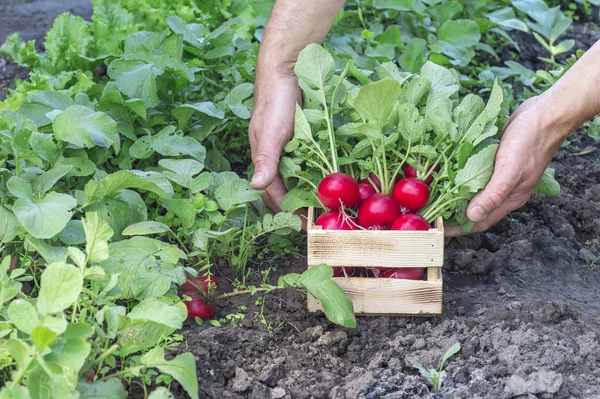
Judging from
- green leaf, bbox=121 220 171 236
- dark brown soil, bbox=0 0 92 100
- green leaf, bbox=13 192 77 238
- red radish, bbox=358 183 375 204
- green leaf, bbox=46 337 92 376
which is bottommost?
dark brown soil, bbox=0 0 92 100

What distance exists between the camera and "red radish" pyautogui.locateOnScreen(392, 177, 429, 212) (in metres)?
2.62

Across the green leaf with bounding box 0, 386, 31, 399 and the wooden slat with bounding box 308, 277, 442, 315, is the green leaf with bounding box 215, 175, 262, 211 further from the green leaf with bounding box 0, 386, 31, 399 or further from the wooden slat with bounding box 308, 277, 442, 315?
the green leaf with bounding box 0, 386, 31, 399

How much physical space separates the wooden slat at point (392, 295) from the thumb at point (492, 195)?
267 millimetres

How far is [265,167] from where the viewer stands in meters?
2.81

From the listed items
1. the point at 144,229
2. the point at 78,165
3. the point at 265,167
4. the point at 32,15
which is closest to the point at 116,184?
the point at 144,229

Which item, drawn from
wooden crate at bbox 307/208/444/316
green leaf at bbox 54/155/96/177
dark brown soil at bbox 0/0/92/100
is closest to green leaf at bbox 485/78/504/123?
wooden crate at bbox 307/208/444/316

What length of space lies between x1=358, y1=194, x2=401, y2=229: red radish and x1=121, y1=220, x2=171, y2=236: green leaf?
24.6 inches

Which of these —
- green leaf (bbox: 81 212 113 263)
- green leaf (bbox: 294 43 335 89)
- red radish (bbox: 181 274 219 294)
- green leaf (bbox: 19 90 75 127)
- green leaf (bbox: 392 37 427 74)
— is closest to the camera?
green leaf (bbox: 81 212 113 263)

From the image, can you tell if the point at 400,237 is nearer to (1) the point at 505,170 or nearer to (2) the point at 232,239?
(1) the point at 505,170

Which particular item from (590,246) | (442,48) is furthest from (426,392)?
(442,48)

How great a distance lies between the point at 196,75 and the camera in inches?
140

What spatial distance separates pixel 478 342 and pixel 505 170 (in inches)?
22.0

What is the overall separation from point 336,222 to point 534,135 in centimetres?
71

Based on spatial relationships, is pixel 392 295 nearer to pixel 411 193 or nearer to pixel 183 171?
pixel 411 193
